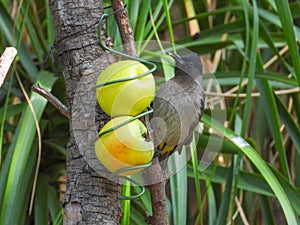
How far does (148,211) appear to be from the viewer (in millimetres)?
1104

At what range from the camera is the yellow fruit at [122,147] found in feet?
2.04

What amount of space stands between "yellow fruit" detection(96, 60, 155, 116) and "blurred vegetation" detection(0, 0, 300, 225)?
23cm

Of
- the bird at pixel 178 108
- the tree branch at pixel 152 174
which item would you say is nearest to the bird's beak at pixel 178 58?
the bird at pixel 178 108

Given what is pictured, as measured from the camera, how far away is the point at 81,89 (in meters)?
0.67

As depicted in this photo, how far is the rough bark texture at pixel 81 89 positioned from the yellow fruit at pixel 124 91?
3cm

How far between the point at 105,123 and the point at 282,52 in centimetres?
101

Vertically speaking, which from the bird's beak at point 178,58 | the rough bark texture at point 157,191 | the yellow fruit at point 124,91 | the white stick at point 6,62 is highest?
the bird's beak at point 178,58

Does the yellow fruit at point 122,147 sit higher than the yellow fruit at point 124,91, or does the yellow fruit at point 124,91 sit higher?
the yellow fruit at point 124,91

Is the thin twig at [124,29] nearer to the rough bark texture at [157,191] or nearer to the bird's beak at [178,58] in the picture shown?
the rough bark texture at [157,191]

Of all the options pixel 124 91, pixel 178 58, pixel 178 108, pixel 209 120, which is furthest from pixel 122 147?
pixel 209 120

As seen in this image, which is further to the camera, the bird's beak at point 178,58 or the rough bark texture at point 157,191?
the bird's beak at point 178,58

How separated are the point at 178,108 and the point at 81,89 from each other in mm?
260

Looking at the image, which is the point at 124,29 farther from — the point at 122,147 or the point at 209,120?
the point at 209,120

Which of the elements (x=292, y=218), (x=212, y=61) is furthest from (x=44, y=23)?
(x=292, y=218)
